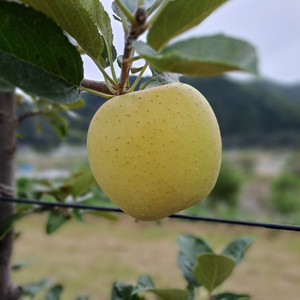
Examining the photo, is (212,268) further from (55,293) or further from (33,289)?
(33,289)

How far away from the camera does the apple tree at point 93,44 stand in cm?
17

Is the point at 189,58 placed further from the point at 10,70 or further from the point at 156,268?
the point at 156,268

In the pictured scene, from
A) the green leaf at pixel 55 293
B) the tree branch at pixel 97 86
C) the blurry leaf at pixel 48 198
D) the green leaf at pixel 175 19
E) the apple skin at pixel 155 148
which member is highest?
the green leaf at pixel 175 19

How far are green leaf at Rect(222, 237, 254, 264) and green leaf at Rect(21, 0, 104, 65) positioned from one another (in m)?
0.32

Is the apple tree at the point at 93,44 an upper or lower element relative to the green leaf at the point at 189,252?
upper

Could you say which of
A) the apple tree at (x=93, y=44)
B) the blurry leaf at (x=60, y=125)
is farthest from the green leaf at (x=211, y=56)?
the blurry leaf at (x=60, y=125)

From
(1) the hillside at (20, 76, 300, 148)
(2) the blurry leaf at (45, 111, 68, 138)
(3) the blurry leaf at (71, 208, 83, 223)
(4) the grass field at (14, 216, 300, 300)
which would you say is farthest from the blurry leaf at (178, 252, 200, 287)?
(1) the hillside at (20, 76, 300, 148)

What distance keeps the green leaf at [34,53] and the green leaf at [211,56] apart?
0.28 feet

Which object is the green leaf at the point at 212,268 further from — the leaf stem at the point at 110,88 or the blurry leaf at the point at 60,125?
the blurry leaf at the point at 60,125

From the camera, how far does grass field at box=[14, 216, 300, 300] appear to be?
2.22m

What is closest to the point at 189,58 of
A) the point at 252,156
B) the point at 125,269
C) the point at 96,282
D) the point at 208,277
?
the point at 208,277

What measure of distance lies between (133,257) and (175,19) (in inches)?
106

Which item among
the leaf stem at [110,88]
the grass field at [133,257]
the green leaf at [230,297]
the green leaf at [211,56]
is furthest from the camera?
the grass field at [133,257]

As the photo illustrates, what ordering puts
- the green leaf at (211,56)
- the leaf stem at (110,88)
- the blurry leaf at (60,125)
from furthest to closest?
the blurry leaf at (60,125), the leaf stem at (110,88), the green leaf at (211,56)
